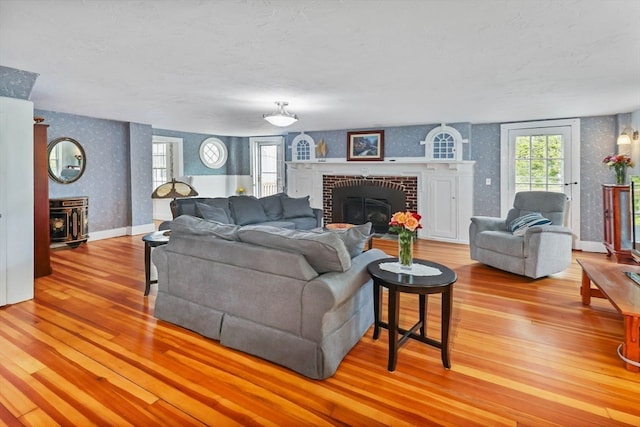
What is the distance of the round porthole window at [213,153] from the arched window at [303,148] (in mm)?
2291

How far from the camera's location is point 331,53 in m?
2.88

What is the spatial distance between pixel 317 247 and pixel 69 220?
16.6 ft

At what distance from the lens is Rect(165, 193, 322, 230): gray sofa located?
16.4 ft

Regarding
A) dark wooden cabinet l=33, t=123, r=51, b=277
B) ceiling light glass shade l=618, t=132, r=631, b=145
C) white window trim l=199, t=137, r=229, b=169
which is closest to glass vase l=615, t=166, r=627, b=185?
ceiling light glass shade l=618, t=132, r=631, b=145

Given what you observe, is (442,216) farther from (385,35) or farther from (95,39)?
(95,39)

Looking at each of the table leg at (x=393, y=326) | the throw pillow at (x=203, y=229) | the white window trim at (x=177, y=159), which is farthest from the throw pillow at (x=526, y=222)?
the white window trim at (x=177, y=159)

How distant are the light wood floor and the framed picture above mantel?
14.2 feet

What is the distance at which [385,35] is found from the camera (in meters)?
2.52

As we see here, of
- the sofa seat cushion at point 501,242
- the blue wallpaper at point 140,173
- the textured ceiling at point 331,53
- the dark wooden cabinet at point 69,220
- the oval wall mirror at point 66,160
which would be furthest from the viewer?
the blue wallpaper at point 140,173

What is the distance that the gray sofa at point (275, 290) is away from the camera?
2.25 m

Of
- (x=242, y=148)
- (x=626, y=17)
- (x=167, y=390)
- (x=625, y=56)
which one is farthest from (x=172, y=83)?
(x=242, y=148)

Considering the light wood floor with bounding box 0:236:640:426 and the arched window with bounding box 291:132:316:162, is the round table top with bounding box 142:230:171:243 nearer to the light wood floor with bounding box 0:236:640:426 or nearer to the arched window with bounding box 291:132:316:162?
the light wood floor with bounding box 0:236:640:426

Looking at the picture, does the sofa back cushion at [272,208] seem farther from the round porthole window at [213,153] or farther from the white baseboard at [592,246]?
the white baseboard at [592,246]

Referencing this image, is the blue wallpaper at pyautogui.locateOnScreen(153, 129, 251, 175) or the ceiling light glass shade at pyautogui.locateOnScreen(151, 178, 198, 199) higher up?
the blue wallpaper at pyautogui.locateOnScreen(153, 129, 251, 175)
